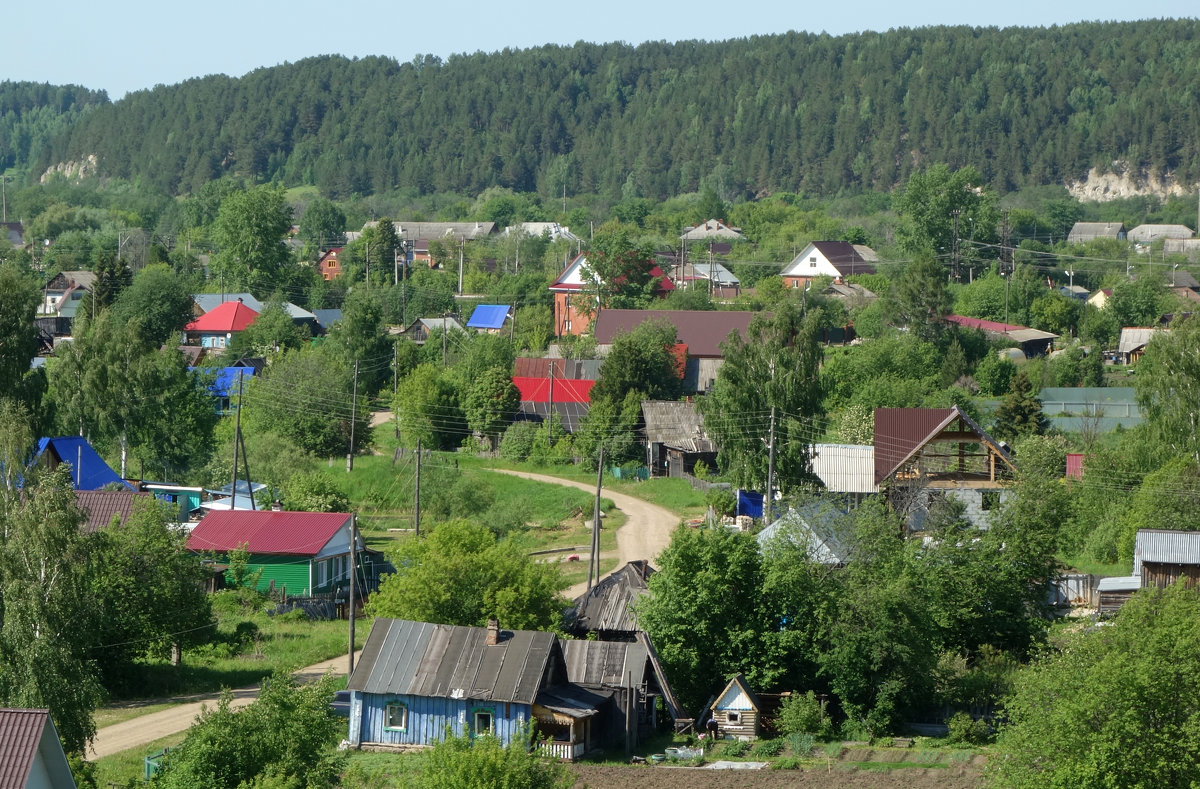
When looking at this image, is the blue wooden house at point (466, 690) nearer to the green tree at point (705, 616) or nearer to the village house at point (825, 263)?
the green tree at point (705, 616)

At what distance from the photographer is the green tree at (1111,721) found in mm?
16750

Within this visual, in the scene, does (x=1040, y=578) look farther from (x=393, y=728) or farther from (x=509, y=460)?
(x=509, y=460)

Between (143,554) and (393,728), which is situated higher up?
(143,554)

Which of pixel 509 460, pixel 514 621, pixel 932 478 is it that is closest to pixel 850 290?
pixel 509 460

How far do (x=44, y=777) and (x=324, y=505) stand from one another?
20.3 m

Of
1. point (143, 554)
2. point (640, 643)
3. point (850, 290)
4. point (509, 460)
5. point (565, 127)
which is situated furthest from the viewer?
point (565, 127)

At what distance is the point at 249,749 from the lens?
53.1 feet

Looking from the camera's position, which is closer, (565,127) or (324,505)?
(324,505)

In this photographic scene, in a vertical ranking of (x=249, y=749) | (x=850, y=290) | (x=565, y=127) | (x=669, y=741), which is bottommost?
(x=669, y=741)

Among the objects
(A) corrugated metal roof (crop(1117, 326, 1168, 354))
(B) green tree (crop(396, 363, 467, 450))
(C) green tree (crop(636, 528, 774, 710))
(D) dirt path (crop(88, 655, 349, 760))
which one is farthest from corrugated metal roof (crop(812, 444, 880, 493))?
(A) corrugated metal roof (crop(1117, 326, 1168, 354))

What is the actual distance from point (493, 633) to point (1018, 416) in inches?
930

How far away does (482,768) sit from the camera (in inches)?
592

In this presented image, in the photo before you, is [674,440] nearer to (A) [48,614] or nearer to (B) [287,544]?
(B) [287,544]

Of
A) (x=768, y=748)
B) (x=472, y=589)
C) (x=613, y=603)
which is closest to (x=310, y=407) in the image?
(x=613, y=603)
